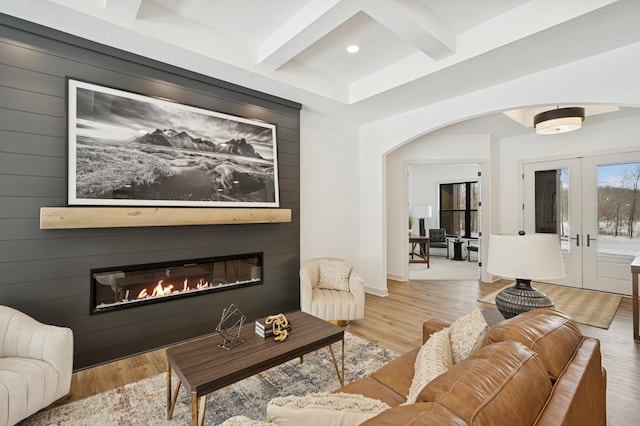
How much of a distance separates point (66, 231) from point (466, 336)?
10.1 feet

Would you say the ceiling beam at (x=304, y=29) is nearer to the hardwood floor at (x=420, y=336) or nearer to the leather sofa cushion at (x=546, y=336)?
the leather sofa cushion at (x=546, y=336)

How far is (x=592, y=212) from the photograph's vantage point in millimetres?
5129

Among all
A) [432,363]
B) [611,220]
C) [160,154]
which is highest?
[160,154]

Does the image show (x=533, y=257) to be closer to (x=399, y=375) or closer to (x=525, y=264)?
(x=525, y=264)

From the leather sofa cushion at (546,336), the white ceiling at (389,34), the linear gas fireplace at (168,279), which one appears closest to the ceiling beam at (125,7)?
the white ceiling at (389,34)

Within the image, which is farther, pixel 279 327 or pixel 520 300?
pixel 279 327

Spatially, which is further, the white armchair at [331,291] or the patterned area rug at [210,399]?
the white armchair at [331,291]

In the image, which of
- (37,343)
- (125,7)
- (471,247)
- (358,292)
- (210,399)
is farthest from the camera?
(471,247)

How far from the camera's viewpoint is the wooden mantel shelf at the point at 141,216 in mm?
2328

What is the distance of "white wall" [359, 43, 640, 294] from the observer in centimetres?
269

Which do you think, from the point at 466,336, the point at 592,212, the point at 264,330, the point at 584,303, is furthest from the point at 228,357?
the point at 592,212

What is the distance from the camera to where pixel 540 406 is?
35.2 inches

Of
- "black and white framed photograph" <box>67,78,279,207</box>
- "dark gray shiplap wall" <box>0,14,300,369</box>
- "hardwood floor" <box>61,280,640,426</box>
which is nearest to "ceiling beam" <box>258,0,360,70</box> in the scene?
"dark gray shiplap wall" <box>0,14,300,369</box>

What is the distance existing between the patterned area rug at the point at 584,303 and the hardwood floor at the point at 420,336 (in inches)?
4.3
